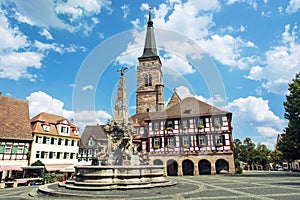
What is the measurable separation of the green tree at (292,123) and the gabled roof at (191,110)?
7.83 metres

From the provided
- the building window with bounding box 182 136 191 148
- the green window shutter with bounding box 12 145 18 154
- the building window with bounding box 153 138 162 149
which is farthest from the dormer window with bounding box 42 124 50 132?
the building window with bounding box 182 136 191 148

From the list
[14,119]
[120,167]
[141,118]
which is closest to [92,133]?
[141,118]

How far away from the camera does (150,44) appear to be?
6384 centimetres

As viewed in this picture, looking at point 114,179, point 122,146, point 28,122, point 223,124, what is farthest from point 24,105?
point 223,124

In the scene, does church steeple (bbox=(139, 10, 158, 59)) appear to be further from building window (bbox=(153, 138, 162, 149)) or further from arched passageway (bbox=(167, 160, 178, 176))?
arched passageway (bbox=(167, 160, 178, 176))

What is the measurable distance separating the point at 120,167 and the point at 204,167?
2155 cm

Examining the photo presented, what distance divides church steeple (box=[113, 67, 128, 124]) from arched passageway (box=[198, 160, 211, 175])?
18.0m

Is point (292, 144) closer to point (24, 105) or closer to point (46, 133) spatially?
point (46, 133)

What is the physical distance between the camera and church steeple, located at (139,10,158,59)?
59819mm

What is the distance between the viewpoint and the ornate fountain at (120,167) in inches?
492

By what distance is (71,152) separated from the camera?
34.2 m

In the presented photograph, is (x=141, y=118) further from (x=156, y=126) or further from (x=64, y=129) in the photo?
(x=64, y=129)

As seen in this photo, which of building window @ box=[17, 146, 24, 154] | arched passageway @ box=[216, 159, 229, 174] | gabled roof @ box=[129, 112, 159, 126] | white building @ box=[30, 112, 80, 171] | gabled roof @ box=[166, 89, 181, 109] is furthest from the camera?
gabled roof @ box=[166, 89, 181, 109]

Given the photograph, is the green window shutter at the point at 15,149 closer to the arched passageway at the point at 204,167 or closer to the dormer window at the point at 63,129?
the dormer window at the point at 63,129
